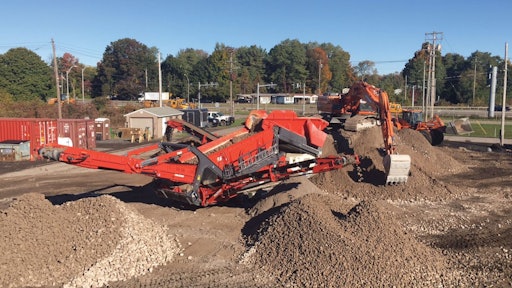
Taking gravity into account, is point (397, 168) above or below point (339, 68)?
below

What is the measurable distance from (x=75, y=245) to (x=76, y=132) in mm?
21862

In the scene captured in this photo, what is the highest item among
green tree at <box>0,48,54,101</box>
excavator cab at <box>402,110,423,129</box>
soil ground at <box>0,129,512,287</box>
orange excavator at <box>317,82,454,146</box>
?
green tree at <box>0,48,54,101</box>

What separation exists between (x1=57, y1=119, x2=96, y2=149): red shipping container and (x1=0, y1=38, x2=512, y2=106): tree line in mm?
60788

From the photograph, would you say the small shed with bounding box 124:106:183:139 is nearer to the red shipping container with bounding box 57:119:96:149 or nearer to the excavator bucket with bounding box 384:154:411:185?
the red shipping container with bounding box 57:119:96:149

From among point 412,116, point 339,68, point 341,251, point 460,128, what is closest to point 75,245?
point 341,251

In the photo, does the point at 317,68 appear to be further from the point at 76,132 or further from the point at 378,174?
the point at 378,174

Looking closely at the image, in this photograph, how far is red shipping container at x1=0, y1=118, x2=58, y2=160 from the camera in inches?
1080

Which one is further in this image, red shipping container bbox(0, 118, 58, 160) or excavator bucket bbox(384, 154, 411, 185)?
red shipping container bbox(0, 118, 58, 160)

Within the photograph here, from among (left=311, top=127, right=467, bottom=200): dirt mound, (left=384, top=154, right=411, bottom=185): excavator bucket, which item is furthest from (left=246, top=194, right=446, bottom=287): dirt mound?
(left=384, top=154, right=411, bottom=185): excavator bucket

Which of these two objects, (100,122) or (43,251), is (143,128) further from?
(43,251)

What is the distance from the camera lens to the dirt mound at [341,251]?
28.6ft

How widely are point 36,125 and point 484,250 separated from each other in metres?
25.9

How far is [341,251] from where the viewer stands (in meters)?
9.25

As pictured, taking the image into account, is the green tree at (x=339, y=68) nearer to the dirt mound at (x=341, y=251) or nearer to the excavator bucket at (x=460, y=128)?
the excavator bucket at (x=460, y=128)
